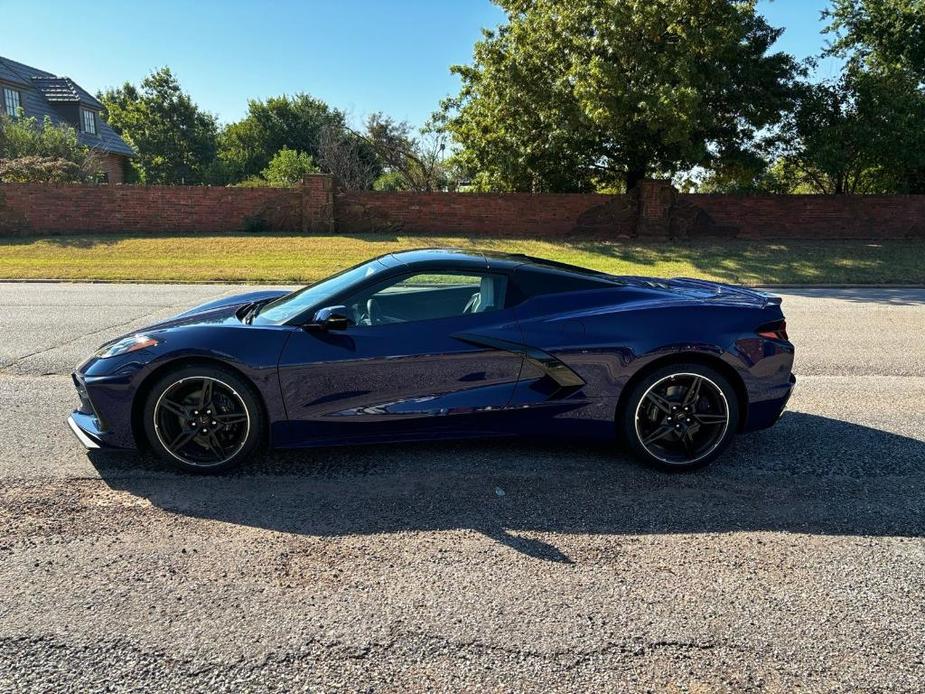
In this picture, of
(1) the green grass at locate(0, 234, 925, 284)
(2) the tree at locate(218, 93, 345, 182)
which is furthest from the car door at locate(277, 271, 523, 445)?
(2) the tree at locate(218, 93, 345, 182)

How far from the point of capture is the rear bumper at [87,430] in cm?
378

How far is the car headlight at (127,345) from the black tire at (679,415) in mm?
2856

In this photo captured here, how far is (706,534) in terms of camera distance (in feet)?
10.7

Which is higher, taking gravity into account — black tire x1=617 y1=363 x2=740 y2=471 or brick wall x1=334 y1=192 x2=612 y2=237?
brick wall x1=334 y1=192 x2=612 y2=237

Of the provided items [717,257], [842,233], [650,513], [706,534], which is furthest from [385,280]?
[842,233]

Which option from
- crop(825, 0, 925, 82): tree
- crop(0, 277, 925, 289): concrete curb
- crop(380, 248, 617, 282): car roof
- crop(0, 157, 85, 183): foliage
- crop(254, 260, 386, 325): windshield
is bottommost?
crop(0, 277, 925, 289): concrete curb

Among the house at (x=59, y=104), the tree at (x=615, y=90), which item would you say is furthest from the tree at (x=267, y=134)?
the tree at (x=615, y=90)

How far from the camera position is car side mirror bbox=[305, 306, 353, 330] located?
3783mm

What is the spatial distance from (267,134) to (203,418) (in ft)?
A: 170

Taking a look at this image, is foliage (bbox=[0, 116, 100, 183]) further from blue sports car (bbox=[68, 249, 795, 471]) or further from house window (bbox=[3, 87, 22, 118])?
blue sports car (bbox=[68, 249, 795, 471])

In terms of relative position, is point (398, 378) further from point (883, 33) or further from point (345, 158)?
point (345, 158)

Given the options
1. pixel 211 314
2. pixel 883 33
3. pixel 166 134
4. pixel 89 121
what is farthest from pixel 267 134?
pixel 211 314

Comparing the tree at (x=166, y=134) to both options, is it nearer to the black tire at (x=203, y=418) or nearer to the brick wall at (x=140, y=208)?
the brick wall at (x=140, y=208)

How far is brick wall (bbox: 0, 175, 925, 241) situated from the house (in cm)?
1451
